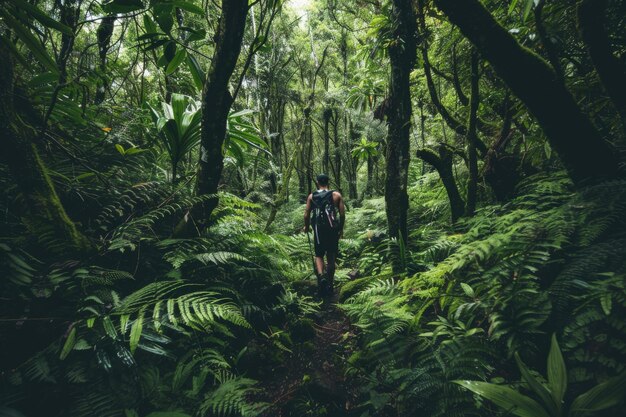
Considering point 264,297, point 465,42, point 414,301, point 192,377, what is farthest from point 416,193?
point 192,377

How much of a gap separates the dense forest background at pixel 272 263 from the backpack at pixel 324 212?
97cm

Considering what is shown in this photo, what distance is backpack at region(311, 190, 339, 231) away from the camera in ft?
14.9

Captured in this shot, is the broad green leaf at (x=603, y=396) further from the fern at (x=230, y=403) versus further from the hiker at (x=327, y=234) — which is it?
the hiker at (x=327, y=234)

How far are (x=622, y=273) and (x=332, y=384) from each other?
2.11 meters

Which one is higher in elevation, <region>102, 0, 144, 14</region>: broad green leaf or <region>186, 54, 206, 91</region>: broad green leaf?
<region>186, 54, 206, 91</region>: broad green leaf

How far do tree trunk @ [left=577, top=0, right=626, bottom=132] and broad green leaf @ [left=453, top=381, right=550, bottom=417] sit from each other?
275cm

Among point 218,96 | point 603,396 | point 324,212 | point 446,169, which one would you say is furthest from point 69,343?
point 446,169

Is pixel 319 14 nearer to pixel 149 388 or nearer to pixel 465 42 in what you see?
pixel 465 42

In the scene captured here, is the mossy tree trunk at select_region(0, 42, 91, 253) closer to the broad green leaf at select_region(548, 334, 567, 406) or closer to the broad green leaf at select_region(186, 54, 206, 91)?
the broad green leaf at select_region(186, 54, 206, 91)

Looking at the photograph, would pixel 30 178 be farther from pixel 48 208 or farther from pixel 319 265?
pixel 319 265

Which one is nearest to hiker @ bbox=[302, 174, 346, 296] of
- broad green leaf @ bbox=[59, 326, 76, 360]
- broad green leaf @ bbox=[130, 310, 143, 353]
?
broad green leaf @ bbox=[130, 310, 143, 353]

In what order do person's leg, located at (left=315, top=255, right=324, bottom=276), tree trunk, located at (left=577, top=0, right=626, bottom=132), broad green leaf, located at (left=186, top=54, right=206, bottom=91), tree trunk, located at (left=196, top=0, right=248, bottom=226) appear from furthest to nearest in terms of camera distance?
person's leg, located at (left=315, top=255, right=324, bottom=276)
broad green leaf, located at (left=186, top=54, right=206, bottom=91)
tree trunk, located at (left=196, top=0, right=248, bottom=226)
tree trunk, located at (left=577, top=0, right=626, bottom=132)

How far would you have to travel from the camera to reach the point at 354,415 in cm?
196

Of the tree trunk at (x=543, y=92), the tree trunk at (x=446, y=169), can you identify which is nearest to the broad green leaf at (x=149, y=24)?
the tree trunk at (x=543, y=92)
